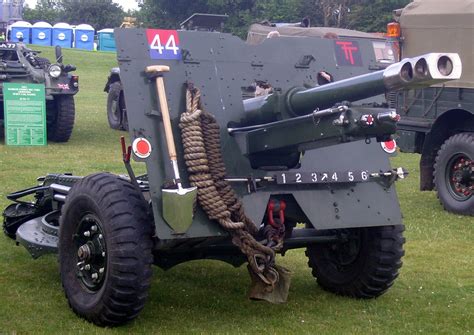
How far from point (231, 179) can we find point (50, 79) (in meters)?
10.0

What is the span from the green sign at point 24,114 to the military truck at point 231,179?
8341 millimetres

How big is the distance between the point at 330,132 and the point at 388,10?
33.0m

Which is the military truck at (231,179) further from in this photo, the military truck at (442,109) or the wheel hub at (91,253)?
the military truck at (442,109)

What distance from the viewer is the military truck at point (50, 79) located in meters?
15.1

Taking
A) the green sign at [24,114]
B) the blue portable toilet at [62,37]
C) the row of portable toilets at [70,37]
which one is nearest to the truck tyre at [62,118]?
the green sign at [24,114]

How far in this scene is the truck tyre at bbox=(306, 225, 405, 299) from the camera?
20.5 ft

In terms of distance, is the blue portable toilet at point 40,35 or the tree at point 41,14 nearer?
the blue portable toilet at point 40,35

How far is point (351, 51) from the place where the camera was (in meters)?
6.71

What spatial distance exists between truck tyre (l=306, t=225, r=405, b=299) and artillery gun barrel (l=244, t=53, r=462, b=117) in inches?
43.8

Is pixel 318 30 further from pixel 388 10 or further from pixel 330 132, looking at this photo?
pixel 388 10

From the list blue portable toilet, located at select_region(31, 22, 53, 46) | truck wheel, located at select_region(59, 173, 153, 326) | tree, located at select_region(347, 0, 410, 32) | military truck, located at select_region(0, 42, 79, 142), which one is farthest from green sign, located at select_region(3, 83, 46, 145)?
blue portable toilet, located at select_region(31, 22, 53, 46)

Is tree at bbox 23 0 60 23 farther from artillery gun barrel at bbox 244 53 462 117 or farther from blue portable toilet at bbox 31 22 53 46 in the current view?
artillery gun barrel at bbox 244 53 462 117

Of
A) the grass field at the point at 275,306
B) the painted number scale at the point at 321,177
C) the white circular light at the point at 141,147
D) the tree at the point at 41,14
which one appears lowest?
the grass field at the point at 275,306

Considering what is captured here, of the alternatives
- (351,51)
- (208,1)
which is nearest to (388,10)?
(208,1)
